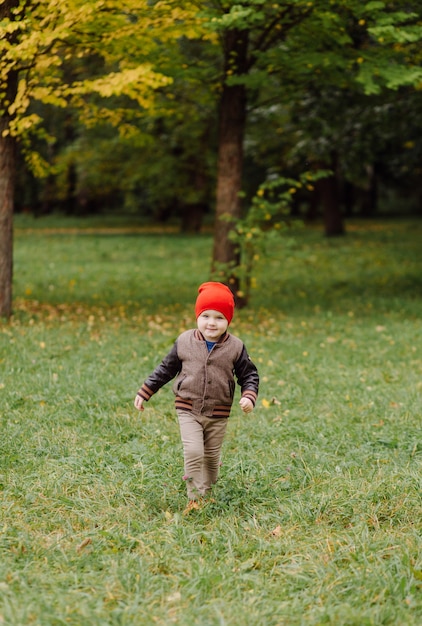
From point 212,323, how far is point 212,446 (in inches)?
30.9

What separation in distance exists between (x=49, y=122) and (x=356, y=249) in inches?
560

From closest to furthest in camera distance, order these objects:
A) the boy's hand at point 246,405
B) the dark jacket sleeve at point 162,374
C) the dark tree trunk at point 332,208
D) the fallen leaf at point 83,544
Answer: the fallen leaf at point 83,544 → the boy's hand at point 246,405 → the dark jacket sleeve at point 162,374 → the dark tree trunk at point 332,208

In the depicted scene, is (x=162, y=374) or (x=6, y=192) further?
(x=6, y=192)

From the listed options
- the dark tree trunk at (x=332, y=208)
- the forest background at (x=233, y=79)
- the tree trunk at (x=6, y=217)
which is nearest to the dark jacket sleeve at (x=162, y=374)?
the forest background at (x=233, y=79)

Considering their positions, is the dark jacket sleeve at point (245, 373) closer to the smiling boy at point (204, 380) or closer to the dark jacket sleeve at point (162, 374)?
the smiling boy at point (204, 380)

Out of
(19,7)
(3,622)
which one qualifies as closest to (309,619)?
(3,622)

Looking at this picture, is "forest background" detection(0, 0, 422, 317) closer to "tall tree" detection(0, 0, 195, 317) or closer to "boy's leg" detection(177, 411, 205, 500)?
"tall tree" detection(0, 0, 195, 317)

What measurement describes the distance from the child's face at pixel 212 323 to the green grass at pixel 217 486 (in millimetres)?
1073

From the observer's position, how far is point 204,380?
14.1ft

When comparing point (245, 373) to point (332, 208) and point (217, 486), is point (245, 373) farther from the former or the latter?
point (332, 208)

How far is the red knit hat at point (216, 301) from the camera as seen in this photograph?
4195 mm

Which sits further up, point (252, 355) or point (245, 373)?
point (245, 373)

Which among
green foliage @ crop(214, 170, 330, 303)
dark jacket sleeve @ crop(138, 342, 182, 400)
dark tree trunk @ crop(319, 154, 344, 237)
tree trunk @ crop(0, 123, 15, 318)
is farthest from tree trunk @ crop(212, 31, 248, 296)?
dark tree trunk @ crop(319, 154, 344, 237)

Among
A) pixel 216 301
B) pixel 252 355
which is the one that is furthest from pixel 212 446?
pixel 252 355
